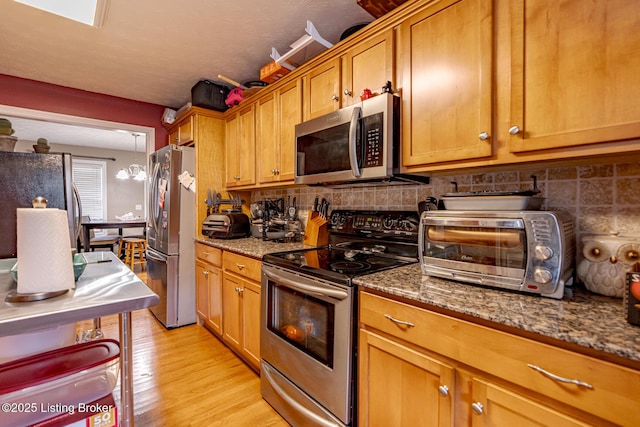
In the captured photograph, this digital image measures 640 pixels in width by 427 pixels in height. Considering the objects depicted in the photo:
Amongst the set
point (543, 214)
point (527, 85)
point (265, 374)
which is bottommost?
point (265, 374)

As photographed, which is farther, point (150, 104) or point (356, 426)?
point (150, 104)

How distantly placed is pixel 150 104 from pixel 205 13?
2175mm

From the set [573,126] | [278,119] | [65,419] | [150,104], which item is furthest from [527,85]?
[150,104]

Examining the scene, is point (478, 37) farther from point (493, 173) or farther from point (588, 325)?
point (588, 325)

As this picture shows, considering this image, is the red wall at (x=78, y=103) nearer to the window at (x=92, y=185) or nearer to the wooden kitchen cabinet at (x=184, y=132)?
the wooden kitchen cabinet at (x=184, y=132)

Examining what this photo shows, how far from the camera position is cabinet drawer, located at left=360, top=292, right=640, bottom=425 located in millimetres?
684

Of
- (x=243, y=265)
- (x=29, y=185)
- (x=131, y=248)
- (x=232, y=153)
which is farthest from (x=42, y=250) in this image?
(x=131, y=248)

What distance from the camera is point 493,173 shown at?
147 centimetres

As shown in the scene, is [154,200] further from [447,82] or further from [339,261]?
[447,82]

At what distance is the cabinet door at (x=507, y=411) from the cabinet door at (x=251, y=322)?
1355mm

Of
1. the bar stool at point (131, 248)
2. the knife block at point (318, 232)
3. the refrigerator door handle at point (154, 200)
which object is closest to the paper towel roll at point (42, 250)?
the knife block at point (318, 232)

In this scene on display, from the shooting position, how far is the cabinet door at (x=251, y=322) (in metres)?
1.97

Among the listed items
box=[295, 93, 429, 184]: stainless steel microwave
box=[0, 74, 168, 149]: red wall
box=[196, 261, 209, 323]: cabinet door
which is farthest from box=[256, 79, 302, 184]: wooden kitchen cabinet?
box=[0, 74, 168, 149]: red wall

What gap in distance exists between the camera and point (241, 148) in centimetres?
280
